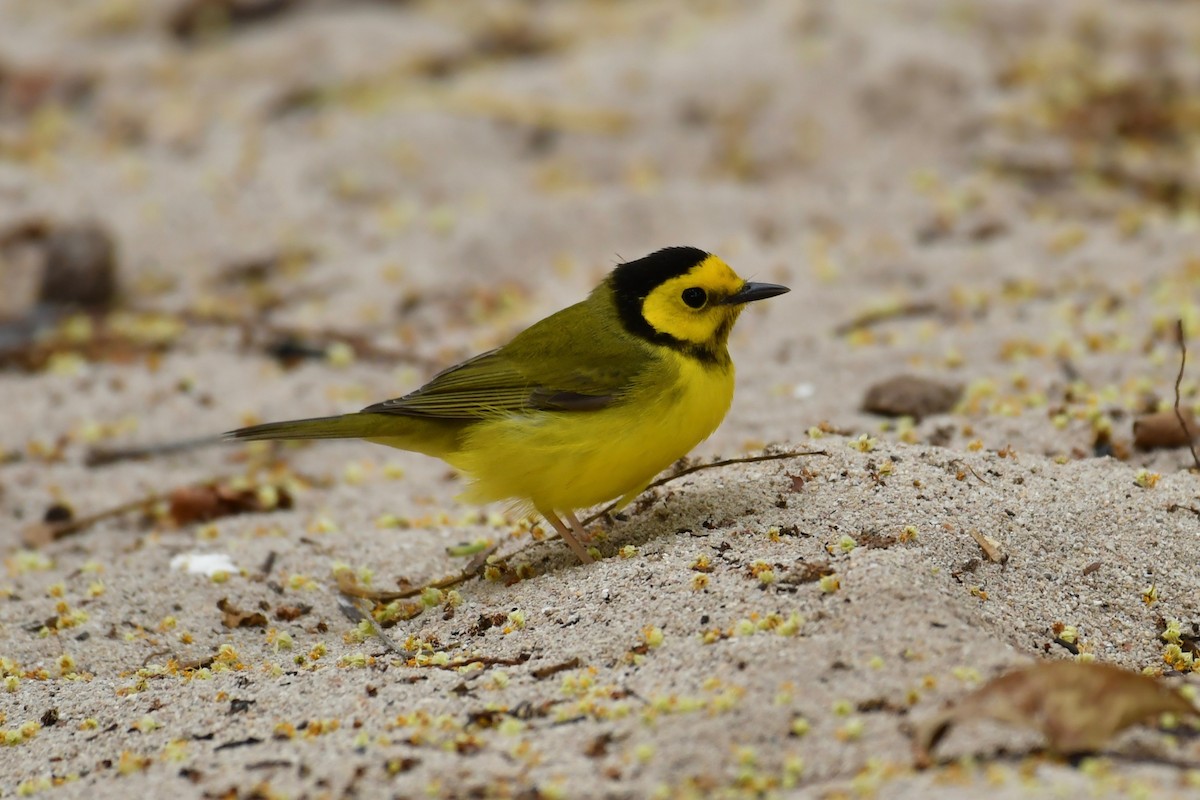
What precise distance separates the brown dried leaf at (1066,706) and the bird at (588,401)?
1430 mm

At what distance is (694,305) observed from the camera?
13.8 feet

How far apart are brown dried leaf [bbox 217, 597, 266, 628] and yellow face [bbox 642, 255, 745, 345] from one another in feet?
4.81

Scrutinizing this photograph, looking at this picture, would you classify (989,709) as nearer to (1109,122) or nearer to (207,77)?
(1109,122)

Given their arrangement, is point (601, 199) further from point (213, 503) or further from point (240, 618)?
point (240, 618)

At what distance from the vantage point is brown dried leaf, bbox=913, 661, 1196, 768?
2.68 metres

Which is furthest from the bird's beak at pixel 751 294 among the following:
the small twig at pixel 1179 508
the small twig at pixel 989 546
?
the small twig at pixel 1179 508

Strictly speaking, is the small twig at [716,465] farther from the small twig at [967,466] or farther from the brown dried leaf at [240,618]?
the brown dried leaf at [240,618]

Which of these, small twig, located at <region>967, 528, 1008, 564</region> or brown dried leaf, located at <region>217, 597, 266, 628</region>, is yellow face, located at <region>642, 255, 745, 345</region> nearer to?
small twig, located at <region>967, 528, 1008, 564</region>

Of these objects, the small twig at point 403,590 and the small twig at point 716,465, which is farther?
the small twig at point 403,590

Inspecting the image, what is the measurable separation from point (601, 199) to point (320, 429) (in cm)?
379

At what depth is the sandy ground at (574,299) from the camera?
9.97 ft

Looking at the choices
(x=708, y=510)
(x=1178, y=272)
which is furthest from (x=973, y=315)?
(x=708, y=510)

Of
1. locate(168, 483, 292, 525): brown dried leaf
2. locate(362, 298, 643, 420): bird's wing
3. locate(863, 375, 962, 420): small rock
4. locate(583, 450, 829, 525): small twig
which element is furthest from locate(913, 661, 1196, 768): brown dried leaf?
→ locate(168, 483, 292, 525): brown dried leaf

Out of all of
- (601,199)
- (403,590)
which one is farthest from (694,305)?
(601,199)
